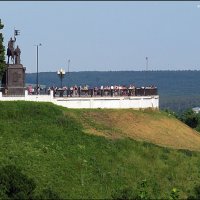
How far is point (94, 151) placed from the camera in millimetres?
54906

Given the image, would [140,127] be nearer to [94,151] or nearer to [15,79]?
[94,151]

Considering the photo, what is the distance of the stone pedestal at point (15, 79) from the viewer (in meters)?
65.6

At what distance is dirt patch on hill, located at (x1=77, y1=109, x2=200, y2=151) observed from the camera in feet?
195

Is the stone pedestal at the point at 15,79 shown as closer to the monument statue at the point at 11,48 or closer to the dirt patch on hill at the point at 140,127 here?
the monument statue at the point at 11,48

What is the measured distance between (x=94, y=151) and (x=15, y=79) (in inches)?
552

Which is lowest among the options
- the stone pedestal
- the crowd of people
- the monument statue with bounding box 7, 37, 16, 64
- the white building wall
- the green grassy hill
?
the green grassy hill

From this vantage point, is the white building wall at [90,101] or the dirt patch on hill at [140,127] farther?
the white building wall at [90,101]

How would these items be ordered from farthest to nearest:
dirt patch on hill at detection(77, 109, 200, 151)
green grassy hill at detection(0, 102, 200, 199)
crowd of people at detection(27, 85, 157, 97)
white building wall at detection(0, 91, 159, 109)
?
crowd of people at detection(27, 85, 157, 97), white building wall at detection(0, 91, 159, 109), dirt patch on hill at detection(77, 109, 200, 151), green grassy hill at detection(0, 102, 200, 199)

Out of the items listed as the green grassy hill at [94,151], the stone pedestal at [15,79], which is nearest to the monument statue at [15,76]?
the stone pedestal at [15,79]

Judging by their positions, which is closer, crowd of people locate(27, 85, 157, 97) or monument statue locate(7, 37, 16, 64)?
crowd of people locate(27, 85, 157, 97)

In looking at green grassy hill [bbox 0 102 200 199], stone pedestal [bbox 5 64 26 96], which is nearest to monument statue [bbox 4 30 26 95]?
stone pedestal [bbox 5 64 26 96]

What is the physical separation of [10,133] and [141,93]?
16.7 metres

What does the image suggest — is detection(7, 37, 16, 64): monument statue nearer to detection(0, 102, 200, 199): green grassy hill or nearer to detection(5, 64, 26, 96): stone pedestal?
detection(5, 64, 26, 96): stone pedestal

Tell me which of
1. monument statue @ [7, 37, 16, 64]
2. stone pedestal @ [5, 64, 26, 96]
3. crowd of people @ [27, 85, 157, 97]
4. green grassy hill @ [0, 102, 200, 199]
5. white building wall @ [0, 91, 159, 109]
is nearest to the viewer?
green grassy hill @ [0, 102, 200, 199]
